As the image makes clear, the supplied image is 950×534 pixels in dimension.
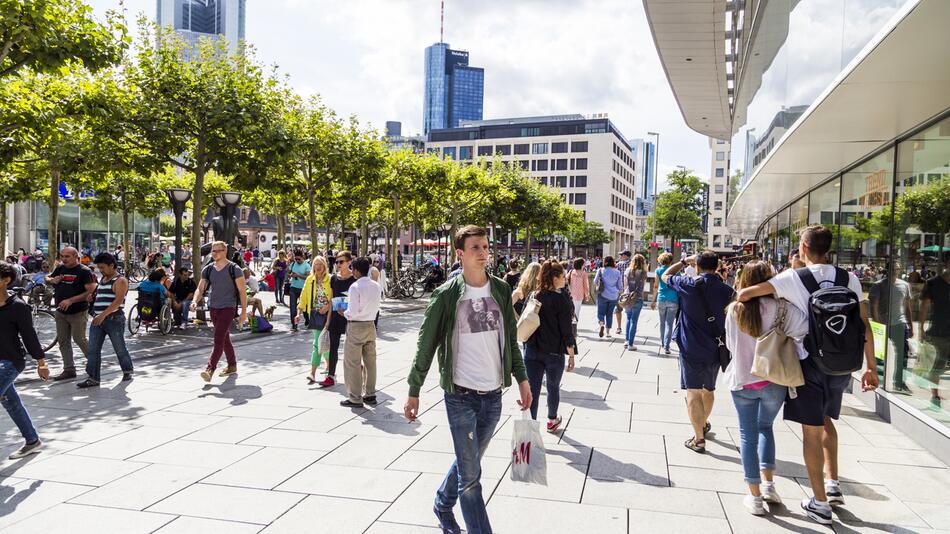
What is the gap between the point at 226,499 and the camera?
4.34m

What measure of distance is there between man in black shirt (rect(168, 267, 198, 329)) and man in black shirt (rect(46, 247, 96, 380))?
487cm

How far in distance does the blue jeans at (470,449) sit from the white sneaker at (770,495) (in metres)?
2.08

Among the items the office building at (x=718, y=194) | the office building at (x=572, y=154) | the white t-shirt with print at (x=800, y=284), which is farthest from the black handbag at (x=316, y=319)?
the office building at (x=718, y=194)

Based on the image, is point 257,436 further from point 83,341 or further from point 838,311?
point 838,311

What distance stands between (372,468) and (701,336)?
306 cm

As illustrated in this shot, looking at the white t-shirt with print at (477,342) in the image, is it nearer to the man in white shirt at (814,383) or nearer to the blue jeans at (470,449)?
the blue jeans at (470,449)

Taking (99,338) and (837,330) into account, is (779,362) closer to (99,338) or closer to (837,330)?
(837,330)

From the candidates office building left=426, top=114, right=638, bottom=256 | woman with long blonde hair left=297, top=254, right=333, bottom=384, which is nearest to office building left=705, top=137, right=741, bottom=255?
office building left=426, top=114, right=638, bottom=256

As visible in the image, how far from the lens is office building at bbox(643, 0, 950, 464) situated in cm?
524

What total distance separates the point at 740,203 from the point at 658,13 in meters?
7.13

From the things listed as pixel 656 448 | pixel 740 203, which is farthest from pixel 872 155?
pixel 740 203

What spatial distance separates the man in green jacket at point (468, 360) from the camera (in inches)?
135

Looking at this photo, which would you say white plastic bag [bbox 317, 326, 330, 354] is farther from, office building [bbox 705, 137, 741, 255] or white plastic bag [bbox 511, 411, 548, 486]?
office building [bbox 705, 137, 741, 255]

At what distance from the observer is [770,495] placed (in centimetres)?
429
